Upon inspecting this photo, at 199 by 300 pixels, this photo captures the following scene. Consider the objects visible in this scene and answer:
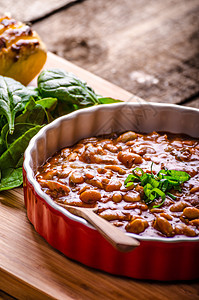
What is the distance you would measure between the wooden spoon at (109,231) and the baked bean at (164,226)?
14 centimetres

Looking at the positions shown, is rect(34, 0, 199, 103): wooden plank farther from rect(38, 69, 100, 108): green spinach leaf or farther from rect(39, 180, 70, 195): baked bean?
rect(39, 180, 70, 195): baked bean

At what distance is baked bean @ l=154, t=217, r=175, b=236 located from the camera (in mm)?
1541

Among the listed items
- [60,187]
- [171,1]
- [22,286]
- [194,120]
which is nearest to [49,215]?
[60,187]

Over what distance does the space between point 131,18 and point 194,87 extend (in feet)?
3.50

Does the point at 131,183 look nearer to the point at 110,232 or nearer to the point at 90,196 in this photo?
the point at 90,196

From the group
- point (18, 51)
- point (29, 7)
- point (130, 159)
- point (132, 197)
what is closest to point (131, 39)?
point (29, 7)

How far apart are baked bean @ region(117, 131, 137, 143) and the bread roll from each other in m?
0.76

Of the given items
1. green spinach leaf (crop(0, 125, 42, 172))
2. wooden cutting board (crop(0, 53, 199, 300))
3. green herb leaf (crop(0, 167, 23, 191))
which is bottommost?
wooden cutting board (crop(0, 53, 199, 300))

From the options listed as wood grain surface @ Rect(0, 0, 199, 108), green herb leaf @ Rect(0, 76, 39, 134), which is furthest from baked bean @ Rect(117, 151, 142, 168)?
wood grain surface @ Rect(0, 0, 199, 108)

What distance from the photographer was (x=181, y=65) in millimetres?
3459

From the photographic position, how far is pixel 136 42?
367cm

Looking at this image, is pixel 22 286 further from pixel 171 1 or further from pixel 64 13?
pixel 171 1

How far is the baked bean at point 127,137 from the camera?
2.04 meters

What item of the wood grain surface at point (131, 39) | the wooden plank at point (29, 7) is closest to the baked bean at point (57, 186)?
the wood grain surface at point (131, 39)
